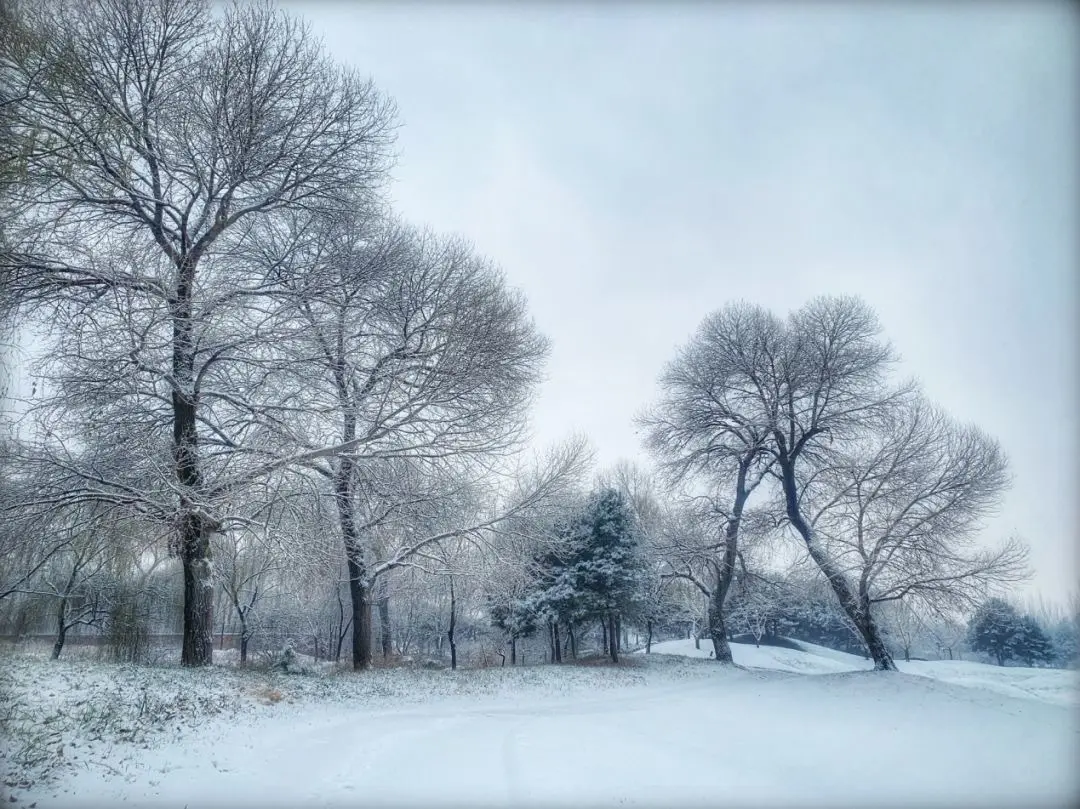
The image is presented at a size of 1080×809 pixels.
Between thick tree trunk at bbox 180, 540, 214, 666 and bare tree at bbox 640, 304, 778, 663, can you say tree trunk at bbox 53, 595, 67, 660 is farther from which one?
bare tree at bbox 640, 304, 778, 663

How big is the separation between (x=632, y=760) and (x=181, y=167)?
9669mm

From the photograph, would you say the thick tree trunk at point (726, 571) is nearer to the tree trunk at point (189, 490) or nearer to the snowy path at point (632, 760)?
the snowy path at point (632, 760)

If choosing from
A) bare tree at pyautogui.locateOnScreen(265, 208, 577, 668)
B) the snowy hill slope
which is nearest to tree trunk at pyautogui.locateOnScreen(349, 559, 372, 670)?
bare tree at pyautogui.locateOnScreen(265, 208, 577, 668)

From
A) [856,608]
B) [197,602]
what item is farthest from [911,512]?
[197,602]

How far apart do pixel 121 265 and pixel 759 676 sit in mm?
16423

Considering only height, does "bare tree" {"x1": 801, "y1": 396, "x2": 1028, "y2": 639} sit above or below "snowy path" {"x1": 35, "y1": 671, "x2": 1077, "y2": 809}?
above

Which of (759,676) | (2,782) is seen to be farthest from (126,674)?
(759,676)

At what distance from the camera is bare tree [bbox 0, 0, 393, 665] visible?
571 cm

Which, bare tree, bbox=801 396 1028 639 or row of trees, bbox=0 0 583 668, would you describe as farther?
bare tree, bbox=801 396 1028 639

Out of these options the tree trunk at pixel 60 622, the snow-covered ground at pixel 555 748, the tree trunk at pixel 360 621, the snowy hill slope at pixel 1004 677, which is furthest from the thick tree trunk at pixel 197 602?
the snowy hill slope at pixel 1004 677

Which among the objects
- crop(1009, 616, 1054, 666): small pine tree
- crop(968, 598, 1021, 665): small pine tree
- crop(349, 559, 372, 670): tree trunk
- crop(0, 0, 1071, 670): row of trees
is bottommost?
crop(349, 559, 372, 670): tree trunk

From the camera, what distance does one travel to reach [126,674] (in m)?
7.42

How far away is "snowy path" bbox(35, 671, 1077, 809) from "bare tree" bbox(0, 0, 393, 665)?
3.50 m

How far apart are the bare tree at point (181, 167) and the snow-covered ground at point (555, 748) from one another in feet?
8.72
